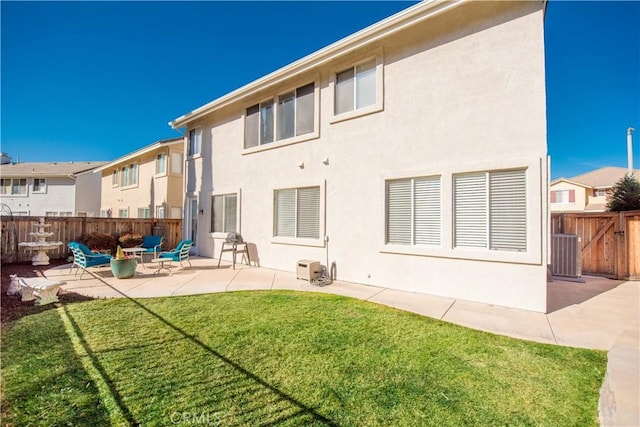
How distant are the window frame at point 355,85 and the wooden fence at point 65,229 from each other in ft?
40.1

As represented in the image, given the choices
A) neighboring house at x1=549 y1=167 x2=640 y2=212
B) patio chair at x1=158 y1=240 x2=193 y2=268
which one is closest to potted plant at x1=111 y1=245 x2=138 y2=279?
patio chair at x1=158 y1=240 x2=193 y2=268

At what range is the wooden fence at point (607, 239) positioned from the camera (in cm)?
903

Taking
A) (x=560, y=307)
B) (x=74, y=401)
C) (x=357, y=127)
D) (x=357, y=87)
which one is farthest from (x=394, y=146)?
(x=74, y=401)

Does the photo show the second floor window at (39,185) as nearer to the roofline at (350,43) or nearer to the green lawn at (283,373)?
the roofline at (350,43)

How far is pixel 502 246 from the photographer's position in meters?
6.20

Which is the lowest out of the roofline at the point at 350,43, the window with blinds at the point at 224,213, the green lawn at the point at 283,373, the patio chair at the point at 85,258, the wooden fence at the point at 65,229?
the green lawn at the point at 283,373

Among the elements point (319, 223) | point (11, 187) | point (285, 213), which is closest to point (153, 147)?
point (285, 213)

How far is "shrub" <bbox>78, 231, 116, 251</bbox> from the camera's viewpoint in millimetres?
12672

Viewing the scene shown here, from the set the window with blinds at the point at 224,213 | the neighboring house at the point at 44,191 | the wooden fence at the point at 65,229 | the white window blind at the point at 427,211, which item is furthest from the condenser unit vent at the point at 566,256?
the neighboring house at the point at 44,191

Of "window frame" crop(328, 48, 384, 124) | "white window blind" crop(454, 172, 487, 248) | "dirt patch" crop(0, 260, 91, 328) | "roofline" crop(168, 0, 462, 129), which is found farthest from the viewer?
"window frame" crop(328, 48, 384, 124)

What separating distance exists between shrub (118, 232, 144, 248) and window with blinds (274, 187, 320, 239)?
8307 mm

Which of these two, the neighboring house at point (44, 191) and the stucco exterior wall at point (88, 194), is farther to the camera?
the stucco exterior wall at point (88, 194)

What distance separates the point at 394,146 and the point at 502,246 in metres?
3.62

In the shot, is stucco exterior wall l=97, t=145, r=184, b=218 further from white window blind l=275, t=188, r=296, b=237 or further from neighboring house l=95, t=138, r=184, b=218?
white window blind l=275, t=188, r=296, b=237
